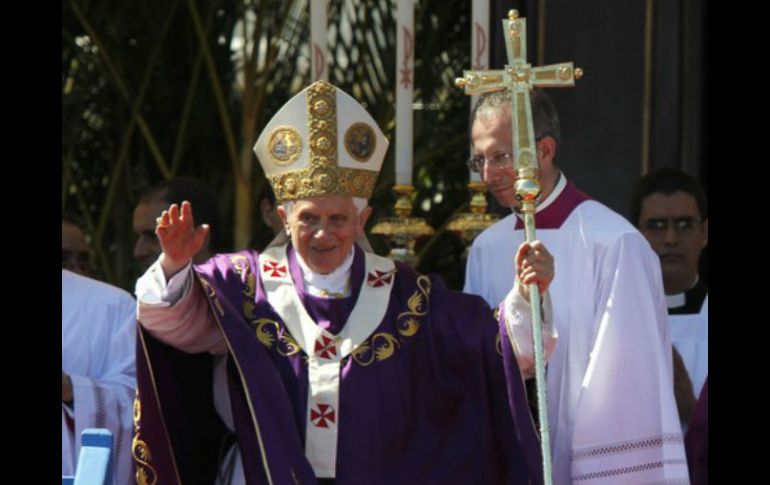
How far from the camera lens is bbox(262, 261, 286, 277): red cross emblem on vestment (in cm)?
638

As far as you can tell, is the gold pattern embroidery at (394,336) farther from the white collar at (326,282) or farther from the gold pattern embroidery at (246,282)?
the gold pattern embroidery at (246,282)

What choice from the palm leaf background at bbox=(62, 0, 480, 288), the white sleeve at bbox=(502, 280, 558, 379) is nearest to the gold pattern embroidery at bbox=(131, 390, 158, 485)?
the white sleeve at bbox=(502, 280, 558, 379)

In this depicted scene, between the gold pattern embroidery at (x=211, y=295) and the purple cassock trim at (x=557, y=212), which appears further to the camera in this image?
the purple cassock trim at (x=557, y=212)

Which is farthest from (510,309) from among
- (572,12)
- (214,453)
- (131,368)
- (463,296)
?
(572,12)

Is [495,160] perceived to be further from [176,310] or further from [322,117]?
[176,310]

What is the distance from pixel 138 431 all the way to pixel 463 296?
1111 millimetres

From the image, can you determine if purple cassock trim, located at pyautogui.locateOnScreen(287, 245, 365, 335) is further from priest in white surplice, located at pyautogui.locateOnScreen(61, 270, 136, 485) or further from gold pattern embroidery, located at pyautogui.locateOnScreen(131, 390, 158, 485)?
priest in white surplice, located at pyautogui.locateOnScreen(61, 270, 136, 485)

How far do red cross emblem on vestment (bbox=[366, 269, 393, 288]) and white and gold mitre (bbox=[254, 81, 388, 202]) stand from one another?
248mm

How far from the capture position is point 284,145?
6.42 m

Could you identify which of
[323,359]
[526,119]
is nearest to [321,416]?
[323,359]

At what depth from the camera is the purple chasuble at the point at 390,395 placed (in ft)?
20.0

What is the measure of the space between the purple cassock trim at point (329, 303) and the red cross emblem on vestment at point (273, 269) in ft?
0.08

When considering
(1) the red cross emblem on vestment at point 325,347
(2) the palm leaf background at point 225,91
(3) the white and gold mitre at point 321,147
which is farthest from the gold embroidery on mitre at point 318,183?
(2) the palm leaf background at point 225,91
